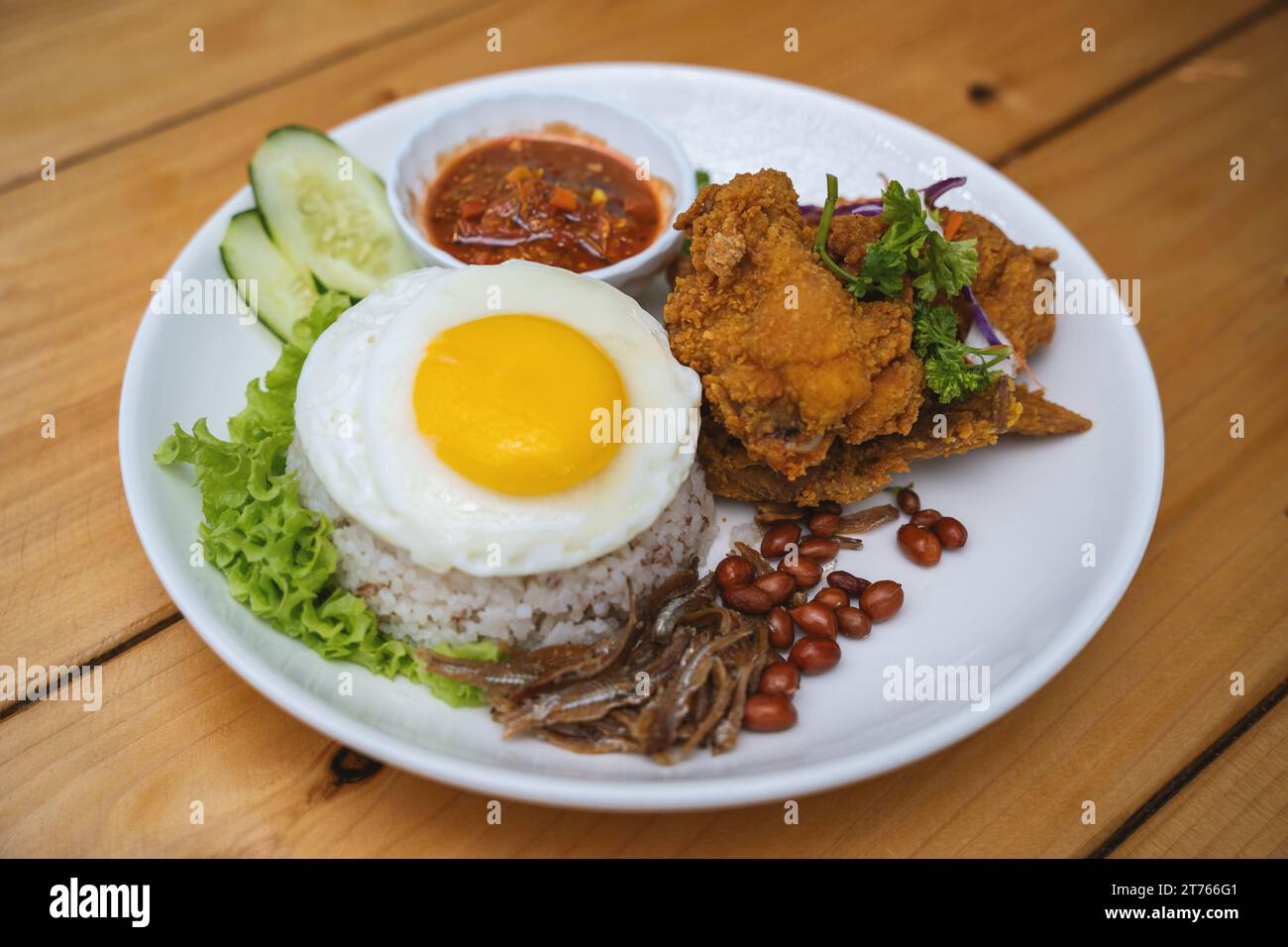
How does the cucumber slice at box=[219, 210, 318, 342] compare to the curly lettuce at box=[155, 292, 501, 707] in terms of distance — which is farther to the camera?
the cucumber slice at box=[219, 210, 318, 342]

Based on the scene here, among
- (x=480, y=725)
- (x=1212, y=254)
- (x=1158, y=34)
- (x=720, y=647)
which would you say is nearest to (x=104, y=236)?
(x=480, y=725)

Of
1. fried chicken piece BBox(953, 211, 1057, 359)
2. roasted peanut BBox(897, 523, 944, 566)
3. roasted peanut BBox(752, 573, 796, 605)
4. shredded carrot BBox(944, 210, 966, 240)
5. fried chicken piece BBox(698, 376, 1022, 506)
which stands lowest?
roasted peanut BBox(752, 573, 796, 605)

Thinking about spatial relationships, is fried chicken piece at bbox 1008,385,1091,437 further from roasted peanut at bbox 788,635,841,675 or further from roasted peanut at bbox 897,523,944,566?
roasted peanut at bbox 788,635,841,675

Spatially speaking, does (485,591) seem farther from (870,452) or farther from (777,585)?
(870,452)

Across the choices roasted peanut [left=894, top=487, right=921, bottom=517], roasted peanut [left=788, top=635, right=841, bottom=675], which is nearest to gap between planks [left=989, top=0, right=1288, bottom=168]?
roasted peanut [left=894, top=487, right=921, bottom=517]

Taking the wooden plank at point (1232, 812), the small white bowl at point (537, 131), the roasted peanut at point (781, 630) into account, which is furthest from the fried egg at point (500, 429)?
the wooden plank at point (1232, 812)
